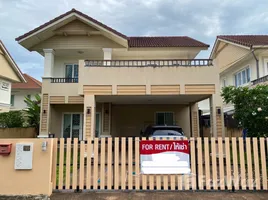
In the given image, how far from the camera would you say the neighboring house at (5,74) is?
15616 millimetres

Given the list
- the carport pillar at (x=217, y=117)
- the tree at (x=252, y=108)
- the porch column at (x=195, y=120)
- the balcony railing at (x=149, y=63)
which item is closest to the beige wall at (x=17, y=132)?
the balcony railing at (x=149, y=63)

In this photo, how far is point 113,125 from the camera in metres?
15.8

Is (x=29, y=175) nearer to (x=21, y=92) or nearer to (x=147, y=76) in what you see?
(x=147, y=76)

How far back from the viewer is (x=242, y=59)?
18.0 metres

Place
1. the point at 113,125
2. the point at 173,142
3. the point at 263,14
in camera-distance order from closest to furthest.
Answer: the point at 173,142, the point at 113,125, the point at 263,14

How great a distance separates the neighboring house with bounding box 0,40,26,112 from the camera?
15.6 metres

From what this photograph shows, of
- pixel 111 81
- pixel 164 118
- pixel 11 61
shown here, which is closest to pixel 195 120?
pixel 164 118

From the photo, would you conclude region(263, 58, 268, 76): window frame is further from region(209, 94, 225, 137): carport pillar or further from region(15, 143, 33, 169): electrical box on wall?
region(15, 143, 33, 169): electrical box on wall

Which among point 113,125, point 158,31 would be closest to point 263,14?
point 158,31

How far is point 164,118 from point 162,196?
11146 mm

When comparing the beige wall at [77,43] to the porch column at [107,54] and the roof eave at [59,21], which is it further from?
the roof eave at [59,21]

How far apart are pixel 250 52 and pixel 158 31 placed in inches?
317

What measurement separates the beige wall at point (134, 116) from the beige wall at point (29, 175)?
35.0 feet

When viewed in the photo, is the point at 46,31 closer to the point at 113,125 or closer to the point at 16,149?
the point at 113,125
